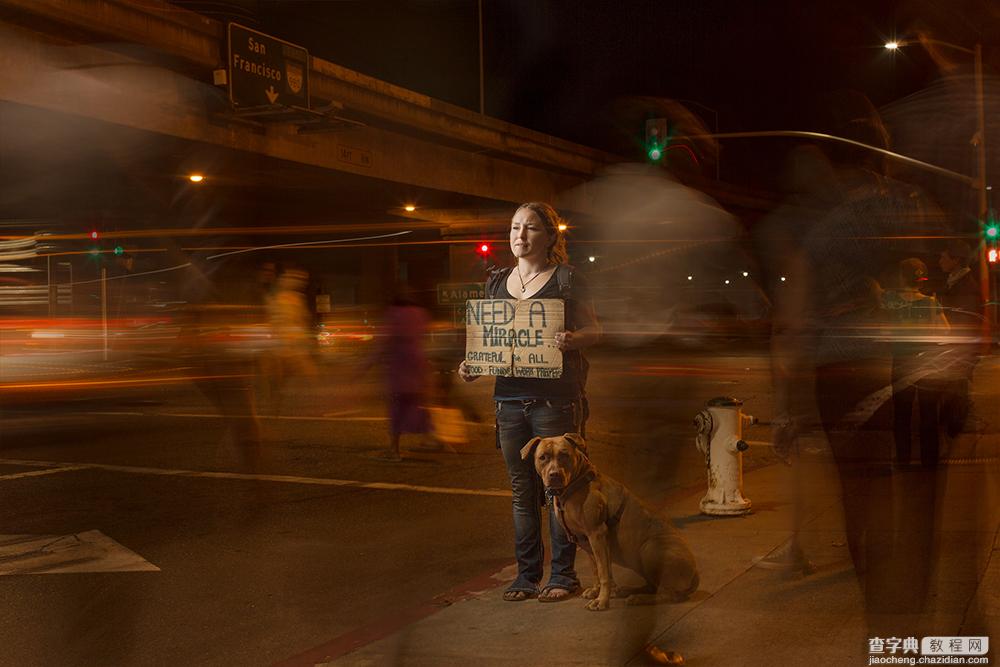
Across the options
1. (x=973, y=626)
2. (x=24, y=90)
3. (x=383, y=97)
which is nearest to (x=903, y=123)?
(x=383, y=97)

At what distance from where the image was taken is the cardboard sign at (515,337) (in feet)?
17.2

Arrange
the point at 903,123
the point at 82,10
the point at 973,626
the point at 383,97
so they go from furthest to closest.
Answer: the point at 903,123
the point at 383,97
the point at 82,10
the point at 973,626

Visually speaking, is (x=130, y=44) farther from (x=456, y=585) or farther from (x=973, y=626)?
(x=973, y=626)

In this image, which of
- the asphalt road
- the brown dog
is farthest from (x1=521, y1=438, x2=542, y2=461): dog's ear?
the asphalt road

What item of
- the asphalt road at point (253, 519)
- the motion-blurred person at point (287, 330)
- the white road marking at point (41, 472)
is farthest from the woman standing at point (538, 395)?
the white road marking at point (41, 472)

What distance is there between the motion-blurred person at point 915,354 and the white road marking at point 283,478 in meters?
3.39

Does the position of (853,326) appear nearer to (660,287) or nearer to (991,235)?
(991,235)

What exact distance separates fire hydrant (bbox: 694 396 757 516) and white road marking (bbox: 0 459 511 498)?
225 centimetres

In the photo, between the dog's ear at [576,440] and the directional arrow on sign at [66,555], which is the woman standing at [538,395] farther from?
the directional arrow on sign at [66,555]

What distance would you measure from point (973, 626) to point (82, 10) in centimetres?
1656

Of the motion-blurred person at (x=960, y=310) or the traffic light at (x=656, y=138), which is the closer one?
the motion-blurred person at (x=960, y=310)

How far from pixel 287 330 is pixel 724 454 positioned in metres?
5.70

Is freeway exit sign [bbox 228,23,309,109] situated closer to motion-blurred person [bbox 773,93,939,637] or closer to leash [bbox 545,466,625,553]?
motion-blurred person [bbox 773,93,939,637]

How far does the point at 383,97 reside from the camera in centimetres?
2564
